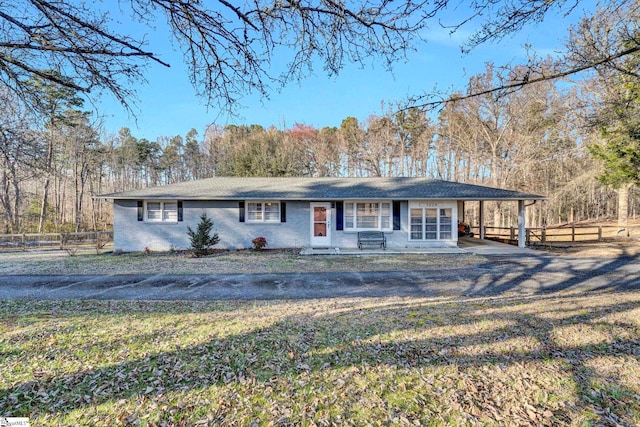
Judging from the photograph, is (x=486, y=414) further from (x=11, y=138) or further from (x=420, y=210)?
(x=420, y=210)

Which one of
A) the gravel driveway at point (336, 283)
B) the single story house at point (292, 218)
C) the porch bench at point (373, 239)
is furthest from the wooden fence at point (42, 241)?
the porch bench at point (373, 239)

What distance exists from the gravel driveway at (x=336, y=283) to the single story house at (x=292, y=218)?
4628mm

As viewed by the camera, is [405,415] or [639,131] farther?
[639,131]

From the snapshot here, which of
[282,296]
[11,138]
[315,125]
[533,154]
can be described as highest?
[315,125]

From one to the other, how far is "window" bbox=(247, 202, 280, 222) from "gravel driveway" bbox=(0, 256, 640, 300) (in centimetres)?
573

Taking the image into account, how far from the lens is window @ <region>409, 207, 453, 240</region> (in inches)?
551

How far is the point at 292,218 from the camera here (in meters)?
14.2

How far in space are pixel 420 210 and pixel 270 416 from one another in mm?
12662

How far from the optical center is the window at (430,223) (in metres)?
14.0

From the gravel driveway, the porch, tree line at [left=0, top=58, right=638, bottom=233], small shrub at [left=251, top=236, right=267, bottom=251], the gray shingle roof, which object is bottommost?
the gravel driveway

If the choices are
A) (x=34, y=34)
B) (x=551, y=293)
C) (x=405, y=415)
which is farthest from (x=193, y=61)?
(x=551, y=293)

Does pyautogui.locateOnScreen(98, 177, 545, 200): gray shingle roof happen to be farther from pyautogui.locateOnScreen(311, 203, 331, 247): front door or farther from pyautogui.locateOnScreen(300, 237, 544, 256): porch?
pyautogui.locateOnScreen(300, 237, 544, 256): porch

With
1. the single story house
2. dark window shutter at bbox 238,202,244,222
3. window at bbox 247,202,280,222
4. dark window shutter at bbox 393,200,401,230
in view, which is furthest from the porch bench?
dark window shutter at bbox 238,202,244,222

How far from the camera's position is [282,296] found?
6445 millimetres
